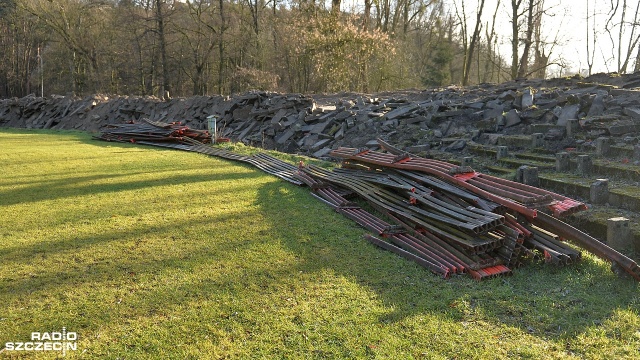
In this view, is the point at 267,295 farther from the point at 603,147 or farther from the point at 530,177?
the point at 603,147

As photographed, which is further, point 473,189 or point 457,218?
point 473,189

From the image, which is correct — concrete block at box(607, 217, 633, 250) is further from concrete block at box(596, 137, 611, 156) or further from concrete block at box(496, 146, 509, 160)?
concrete block at box(496, 146, 509, 160)

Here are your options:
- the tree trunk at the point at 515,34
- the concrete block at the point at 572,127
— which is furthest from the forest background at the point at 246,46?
the concrete block at the point at 572,127

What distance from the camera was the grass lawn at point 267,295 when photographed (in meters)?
3.47

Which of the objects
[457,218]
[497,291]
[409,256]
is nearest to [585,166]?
[457,218]

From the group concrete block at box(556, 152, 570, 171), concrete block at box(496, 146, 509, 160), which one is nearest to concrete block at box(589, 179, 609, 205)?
concrete block at box(556, 152, 570, 171)

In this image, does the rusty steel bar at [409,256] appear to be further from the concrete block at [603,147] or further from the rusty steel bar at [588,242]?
the concrete block at [603,147]

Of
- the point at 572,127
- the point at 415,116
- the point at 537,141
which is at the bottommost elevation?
the point at 537,141

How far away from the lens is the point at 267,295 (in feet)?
14.0

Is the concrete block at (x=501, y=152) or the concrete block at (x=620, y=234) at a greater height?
the concrete block at (x=501, y=152)

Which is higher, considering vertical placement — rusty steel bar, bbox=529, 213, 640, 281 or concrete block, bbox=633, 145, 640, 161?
concrete block, bbox=633, 145, 640, 161

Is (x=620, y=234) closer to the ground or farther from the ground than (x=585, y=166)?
closer to the ground

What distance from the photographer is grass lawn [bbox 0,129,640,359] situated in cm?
347

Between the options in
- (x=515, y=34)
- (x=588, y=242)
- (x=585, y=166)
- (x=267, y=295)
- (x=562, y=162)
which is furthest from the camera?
(x=515, y=34)
